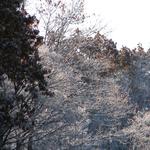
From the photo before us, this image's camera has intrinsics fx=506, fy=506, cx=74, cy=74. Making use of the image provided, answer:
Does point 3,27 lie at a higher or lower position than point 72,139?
higher

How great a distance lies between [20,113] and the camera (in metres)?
14.4

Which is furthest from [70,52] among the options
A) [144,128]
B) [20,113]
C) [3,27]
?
[144,128]

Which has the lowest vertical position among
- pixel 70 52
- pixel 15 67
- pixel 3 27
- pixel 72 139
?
pixel 72 139

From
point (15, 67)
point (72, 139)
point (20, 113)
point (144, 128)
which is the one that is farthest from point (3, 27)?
point (144, 128)

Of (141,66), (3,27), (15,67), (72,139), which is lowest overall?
(72,139)

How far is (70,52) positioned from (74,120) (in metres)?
3.50

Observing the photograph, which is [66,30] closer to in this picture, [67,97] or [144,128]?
[67,97]

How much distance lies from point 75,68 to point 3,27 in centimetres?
1325

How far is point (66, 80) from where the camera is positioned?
2188cm

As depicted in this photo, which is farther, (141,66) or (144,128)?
(141,66)

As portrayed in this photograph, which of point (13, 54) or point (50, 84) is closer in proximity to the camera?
point (13, 54)

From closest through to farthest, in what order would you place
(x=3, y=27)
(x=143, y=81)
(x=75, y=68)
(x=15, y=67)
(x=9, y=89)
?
(x=3, y=27), (x=15, y=67), (x=9, y=89), (x=75, y=68), (x=143, y=81)

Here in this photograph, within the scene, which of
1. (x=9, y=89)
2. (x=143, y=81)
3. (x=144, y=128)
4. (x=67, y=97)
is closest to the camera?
(x=9, y=89)

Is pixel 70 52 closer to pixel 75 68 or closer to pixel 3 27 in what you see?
pixel 75 68
